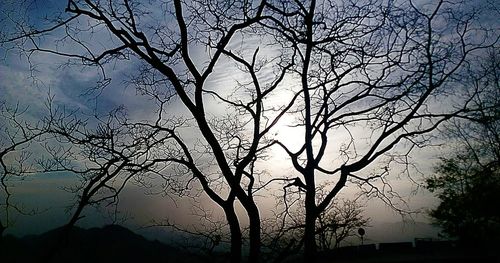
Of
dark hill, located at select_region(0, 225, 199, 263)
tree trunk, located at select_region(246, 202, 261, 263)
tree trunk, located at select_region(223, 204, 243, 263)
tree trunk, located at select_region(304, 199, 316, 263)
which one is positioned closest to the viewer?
dark hill, located at select_region(0, 225, 199, 263)

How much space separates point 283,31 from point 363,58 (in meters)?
2.33

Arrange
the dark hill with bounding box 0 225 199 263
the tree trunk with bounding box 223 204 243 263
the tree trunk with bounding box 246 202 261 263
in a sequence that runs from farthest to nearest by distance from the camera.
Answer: the tree trunk with bounding box 246 202 261 263 < the tree trunk with bounding box 223 204 243 263 < the dark hill with bounding box 0 225 199 263

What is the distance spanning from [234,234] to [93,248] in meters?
4.70

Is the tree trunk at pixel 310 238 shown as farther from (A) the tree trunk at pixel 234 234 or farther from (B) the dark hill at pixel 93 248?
(B) the dark hill at pixel 93 248

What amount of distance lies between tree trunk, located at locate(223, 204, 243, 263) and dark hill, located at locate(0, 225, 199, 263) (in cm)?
165

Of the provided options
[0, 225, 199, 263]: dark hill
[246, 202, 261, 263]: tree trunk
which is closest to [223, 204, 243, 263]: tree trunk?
[246, 202, 261, 263]: tree trunk

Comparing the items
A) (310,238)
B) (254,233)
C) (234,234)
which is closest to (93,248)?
(234,234)

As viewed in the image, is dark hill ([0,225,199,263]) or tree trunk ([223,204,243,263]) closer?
dark hill ([0,225,199,263])

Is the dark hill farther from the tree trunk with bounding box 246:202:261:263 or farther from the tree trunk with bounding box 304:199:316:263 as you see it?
the tree trunk with bounding box 304:199:316:263

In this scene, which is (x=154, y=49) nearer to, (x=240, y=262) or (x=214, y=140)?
(x=214, y=140)

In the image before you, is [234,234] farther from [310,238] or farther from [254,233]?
[310,238]

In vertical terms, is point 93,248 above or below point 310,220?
below

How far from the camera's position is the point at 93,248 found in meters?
12.6

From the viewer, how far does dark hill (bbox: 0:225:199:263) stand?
981 centimetres
